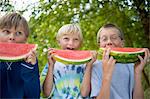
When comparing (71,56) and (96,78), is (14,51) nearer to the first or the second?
(71,56)

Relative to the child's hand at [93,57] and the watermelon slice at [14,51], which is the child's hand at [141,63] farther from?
the watermelon slice at [14,51]

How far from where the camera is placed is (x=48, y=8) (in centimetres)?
809

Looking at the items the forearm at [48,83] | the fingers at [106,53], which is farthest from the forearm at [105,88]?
the forearm at [48,83]

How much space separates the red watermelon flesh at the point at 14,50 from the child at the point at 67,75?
Result: 1.22 feet

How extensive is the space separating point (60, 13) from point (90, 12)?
720 millimetres

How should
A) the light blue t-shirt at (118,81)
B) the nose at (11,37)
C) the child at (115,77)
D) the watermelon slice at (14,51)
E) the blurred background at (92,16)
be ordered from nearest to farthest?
1. the watermelon slice at (14,51)
2. the nose at (11,37)
3. the child at (115,77)
4. the light blue t-shirt at (118,81)
5. the blurred background at (92,16)

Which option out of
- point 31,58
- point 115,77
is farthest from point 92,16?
point 31,58

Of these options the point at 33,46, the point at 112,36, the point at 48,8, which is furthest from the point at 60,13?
the point at 33,46

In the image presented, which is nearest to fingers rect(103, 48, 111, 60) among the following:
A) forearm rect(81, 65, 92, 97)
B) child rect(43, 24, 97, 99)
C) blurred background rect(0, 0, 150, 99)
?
child rect(43, 24, 97, 99)

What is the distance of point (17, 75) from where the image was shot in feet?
11.2

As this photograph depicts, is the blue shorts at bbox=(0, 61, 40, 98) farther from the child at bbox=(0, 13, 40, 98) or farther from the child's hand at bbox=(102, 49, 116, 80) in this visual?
the child's hand at bbox=(102, 49, 116, 80)

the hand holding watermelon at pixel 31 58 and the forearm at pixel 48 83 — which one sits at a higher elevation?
the hand holding watermelon at pixel 31 58

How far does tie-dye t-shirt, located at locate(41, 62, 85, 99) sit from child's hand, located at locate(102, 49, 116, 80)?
288 millimetres

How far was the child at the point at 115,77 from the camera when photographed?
3.74m
